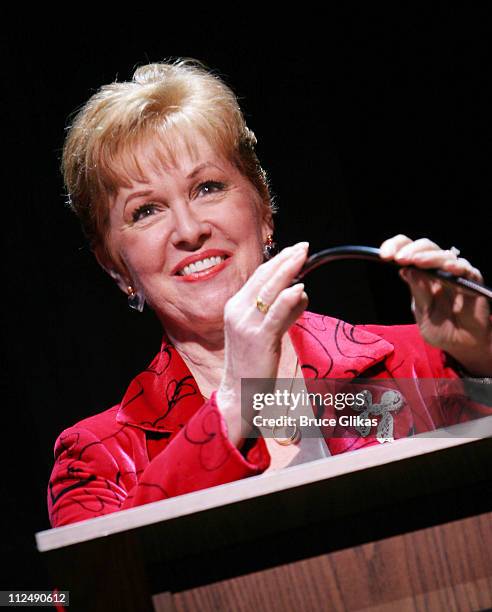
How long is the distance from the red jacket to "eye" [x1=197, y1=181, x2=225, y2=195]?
1.05ft

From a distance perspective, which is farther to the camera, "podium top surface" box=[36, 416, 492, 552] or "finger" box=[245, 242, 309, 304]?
"finger" box=[245, 242, 309, 304]

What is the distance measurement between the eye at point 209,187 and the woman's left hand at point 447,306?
50 cm

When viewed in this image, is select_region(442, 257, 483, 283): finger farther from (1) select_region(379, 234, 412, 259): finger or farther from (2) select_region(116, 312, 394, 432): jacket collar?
(2) select_region(116, 312, 394, 432): jacket collar

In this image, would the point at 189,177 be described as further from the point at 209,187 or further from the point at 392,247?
the point at 392,247

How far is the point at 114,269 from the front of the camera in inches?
66.4

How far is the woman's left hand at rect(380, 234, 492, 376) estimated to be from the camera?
112cm

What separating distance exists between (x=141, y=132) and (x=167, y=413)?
1.79ft

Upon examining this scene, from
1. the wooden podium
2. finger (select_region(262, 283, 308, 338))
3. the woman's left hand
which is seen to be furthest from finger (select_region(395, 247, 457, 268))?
the wooden podium

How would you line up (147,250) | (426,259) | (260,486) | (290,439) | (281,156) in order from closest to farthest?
1. (260,486)
2. (426,259)
3. (290,439)
4. (147,250)
5. (281,156)

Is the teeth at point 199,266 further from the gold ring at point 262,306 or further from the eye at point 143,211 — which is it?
the gold ring at point 262,306

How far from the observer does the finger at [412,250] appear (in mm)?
1110

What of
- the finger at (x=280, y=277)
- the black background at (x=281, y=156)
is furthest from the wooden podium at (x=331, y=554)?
the black background at (x=281, y=156)

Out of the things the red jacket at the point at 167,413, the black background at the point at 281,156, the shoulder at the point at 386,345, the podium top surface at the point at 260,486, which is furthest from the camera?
the black background at the point at 281,156

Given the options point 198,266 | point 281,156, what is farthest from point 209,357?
point 281,156
